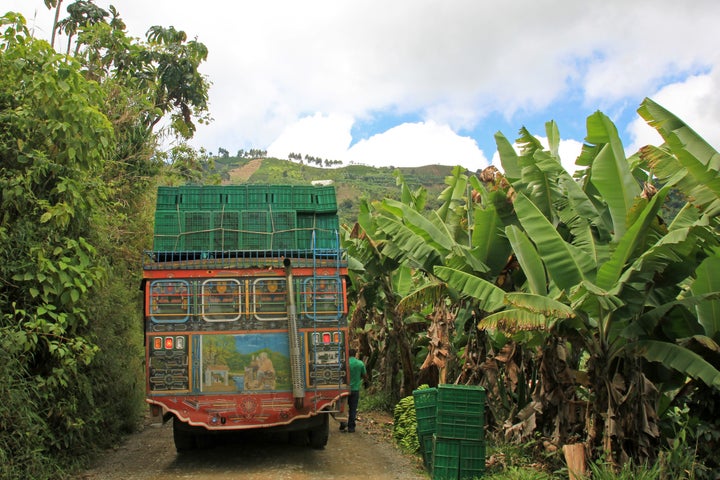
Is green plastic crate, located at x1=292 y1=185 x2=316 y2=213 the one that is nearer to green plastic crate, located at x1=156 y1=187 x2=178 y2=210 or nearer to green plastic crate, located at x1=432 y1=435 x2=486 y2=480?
green plastic crate, located at x1=156 y1=187 x2=178 y2=210

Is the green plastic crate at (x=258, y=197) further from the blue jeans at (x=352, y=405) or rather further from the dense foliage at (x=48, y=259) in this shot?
the blue jeans at (x=352, y=405)

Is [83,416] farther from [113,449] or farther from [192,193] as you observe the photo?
[192,193]

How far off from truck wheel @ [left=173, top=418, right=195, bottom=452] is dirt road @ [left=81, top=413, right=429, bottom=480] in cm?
16

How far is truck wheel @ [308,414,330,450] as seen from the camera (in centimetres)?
1033

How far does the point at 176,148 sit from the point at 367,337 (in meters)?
6.86

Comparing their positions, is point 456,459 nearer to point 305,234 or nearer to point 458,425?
point 458,425

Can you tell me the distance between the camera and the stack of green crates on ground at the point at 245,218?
34.4 ft

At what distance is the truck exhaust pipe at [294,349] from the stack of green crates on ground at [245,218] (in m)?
1.11

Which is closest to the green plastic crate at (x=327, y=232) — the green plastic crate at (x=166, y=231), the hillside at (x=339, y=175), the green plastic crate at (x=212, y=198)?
the green plastic crate at (x=212, y=198)

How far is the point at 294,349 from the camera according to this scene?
365 inches

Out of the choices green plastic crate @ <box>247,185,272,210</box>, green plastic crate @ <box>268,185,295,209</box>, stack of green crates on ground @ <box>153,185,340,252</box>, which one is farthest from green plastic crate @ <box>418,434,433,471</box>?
green plastic crate @ <box>247,185,272,210</box>

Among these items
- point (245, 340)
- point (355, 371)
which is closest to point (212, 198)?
point (245, 340)

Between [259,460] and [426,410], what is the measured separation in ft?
8.52

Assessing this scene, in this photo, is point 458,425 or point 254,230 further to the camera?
point 254,230
